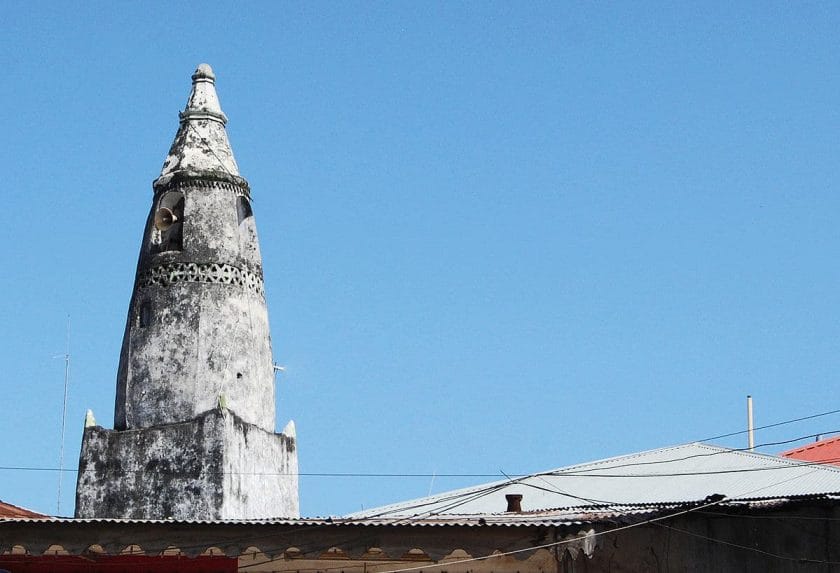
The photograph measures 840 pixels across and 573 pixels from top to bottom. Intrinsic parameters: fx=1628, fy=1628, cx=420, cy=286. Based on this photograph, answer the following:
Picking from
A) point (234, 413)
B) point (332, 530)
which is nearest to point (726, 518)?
point (332, 530)

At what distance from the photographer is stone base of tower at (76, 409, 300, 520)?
26.4 meters

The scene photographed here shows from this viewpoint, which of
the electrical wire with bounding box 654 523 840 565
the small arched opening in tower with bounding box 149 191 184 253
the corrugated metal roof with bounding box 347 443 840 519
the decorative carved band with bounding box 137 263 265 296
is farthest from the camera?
the small arched opening in tower with bounding box 149 191 184 253

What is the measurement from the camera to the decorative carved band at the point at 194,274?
1093 inches

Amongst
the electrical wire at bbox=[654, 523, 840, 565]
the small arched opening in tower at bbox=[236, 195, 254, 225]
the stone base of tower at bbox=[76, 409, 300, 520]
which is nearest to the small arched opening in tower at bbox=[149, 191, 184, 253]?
the small arched opening in tower at bbox=[236, 195, 254, 225]

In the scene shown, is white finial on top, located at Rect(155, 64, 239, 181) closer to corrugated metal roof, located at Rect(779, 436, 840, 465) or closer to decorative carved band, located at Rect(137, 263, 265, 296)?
decorative carved band, located at Rect(137, 263, 265, 296)

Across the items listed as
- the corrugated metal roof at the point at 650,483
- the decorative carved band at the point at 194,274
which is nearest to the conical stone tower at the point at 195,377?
the decorative carved band at the point at 194,274

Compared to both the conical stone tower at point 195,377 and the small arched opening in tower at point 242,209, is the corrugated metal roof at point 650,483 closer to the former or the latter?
the conical stone tower at point 195,377

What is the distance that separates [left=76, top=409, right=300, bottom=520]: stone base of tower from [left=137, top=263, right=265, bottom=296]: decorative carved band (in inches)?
94.5

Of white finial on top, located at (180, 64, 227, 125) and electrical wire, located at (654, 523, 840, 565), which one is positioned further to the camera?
white finial on top, located at (180, 64, 227, 125)

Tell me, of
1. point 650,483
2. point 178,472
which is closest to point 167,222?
point 178,472

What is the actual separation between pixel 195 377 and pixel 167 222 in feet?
9.80

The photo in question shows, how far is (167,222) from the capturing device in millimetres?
28391

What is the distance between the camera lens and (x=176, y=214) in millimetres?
28391

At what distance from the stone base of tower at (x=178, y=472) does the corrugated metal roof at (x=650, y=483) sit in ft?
14.2
